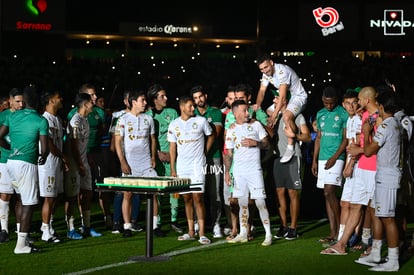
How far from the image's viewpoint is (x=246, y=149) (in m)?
11.7

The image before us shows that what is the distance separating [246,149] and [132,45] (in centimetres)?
3224

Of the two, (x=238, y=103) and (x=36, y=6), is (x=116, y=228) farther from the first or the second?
(x=36, y=6)

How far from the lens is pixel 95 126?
42.7 feet

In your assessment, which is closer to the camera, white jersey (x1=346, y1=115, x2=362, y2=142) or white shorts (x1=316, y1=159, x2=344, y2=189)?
white jersey (x1=346, y1=115, x2=362, y2=142)

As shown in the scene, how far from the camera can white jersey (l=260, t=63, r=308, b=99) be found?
12.9m

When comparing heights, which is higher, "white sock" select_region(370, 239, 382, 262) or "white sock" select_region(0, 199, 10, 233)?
"white sock" select_region(0, 199, 10, 233)

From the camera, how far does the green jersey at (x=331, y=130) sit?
12055 mm

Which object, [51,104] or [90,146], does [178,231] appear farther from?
[51,104]

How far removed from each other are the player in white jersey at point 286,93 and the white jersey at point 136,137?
67.4 inches

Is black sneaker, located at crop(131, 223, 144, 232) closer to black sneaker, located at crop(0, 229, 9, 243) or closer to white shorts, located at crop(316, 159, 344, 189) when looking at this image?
black sneaker, located at crop(0, 229, 9, 243)

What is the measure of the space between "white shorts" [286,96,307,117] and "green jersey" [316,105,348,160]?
1.82ft

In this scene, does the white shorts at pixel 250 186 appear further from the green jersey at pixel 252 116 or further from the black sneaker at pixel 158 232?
the black sneaker at pixel 158 232

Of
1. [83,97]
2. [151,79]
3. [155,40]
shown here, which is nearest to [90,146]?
[83,97]

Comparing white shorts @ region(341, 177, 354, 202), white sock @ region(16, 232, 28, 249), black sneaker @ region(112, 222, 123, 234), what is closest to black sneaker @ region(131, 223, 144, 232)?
black sneaker @ region(112, 222, 123, 234)
